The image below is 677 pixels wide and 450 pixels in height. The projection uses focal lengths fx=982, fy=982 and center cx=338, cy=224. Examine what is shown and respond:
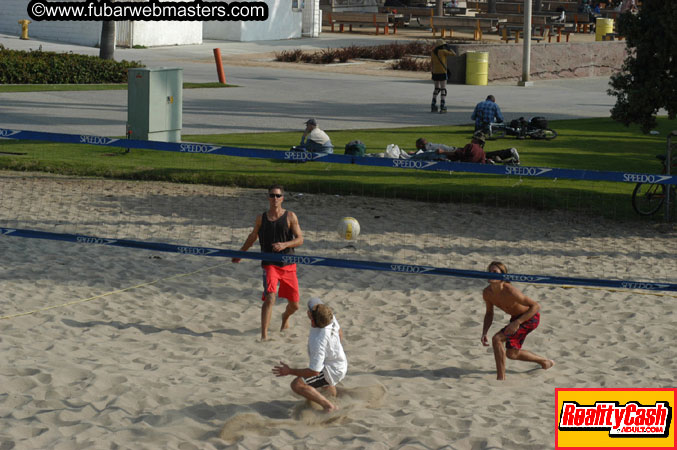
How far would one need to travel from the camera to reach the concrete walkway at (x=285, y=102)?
23.6m

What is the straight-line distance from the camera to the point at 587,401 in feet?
27.0

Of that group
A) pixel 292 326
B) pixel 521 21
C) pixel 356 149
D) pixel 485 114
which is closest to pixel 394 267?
pixel 292 326

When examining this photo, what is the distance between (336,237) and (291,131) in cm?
915

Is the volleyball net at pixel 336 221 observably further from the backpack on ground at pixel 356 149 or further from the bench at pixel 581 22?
the bench at pixel 581 22

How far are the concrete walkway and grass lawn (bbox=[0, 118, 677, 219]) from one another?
2064 millimetres

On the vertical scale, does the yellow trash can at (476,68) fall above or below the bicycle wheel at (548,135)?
above

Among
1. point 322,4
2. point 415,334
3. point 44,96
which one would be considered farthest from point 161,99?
point 322,4

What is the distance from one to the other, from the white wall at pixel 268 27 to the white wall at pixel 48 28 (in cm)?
788

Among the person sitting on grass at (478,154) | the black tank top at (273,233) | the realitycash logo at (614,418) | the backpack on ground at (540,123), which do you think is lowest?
the realitycash logo at (614,418)

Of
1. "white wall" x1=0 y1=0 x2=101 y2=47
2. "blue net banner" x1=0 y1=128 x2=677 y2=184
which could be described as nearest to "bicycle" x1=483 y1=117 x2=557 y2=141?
"blue net banner" x1=0 y1=128 x2=677 y2=184

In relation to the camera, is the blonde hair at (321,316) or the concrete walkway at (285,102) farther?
the concrete walkway at (285,102)

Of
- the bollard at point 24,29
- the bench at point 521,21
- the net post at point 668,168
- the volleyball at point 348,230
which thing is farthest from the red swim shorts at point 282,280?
the bench at point 521,21

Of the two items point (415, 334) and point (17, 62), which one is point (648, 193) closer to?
point (415, 334)

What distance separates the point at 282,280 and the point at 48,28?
3576cm
